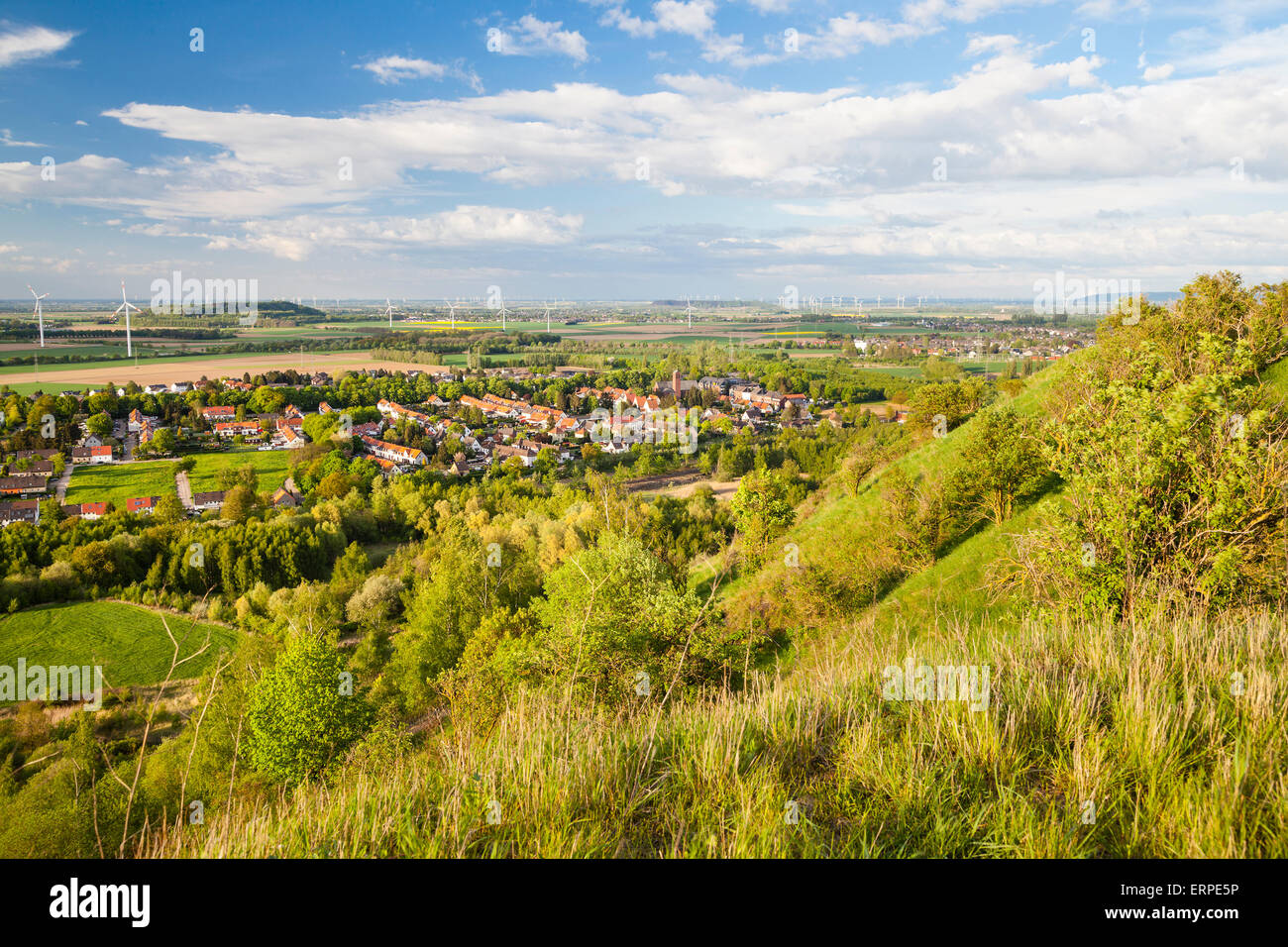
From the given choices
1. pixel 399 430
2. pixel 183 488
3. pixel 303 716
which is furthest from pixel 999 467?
pixel 399 430

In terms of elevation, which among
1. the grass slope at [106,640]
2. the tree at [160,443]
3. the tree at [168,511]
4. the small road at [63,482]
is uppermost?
the tree at [160,443]

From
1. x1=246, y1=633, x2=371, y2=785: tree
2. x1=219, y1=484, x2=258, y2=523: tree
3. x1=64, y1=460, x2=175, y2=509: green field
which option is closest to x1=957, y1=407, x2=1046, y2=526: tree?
x1=246, y1=633, x2=371, y2=785: tree

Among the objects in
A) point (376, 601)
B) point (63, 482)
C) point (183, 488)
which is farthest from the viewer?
point (183, 488)

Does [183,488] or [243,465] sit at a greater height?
[243,465]

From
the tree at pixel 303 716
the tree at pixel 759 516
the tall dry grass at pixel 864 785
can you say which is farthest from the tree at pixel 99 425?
the tall dry grass at pixel 864 785

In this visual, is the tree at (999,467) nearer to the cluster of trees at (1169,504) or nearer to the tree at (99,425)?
the cluster of trees at (1169,504)

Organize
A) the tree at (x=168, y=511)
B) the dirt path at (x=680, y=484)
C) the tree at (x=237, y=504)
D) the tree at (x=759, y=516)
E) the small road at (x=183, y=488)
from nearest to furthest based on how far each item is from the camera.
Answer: the tree at (x=759, y=516)
the tree at (x=168, y=511)
the tree at (x=237, y=504)
the dirt path at (x=680, y=484)
the small road at (x=183, y=488)

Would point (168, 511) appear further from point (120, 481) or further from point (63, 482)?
point (63, 482)
